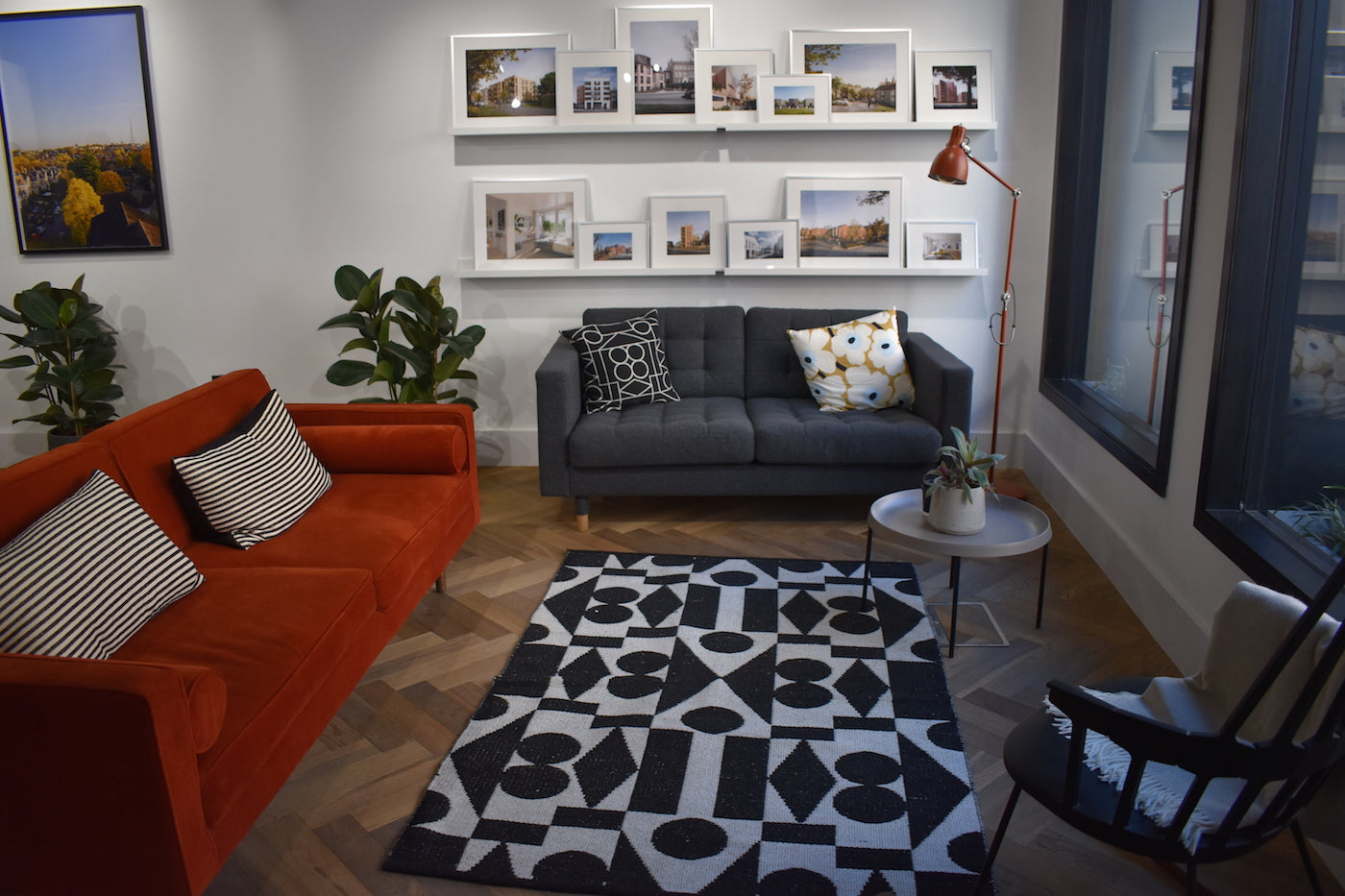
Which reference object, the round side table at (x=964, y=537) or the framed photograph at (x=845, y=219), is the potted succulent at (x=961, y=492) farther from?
the framed photograph at (x=845, y=219)

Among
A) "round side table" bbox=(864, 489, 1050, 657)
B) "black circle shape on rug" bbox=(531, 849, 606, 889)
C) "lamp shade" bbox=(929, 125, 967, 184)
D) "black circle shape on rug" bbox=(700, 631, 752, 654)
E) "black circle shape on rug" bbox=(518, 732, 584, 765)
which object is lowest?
"black circle shape on rug" bbox=(531, 849, 606, 889)

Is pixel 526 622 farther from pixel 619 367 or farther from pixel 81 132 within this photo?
pixel 81 132

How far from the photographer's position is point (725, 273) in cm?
490

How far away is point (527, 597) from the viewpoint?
3.55m

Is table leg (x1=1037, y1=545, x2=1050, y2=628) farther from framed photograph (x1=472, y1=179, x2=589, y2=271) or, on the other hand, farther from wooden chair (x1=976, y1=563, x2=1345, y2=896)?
framed photograph (x1=472, y1=179, x2=589, y2=271)

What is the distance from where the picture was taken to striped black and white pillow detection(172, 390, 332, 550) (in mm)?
2863

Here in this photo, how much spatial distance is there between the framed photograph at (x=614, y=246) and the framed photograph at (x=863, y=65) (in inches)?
41.8

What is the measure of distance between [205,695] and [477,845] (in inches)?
28.8

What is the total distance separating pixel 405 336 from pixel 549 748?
263 cm

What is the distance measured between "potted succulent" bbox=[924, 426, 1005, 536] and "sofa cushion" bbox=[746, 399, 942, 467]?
979 mm

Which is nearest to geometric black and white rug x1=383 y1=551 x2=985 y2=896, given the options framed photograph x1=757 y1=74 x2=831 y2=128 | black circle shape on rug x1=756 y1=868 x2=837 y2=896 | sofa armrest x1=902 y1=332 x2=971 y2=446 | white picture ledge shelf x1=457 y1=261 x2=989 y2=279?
black circle shape on rug x1=756 y1=868 x2=837 y2=896

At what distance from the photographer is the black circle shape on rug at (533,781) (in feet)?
7.96

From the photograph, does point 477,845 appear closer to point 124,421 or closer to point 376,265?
point 124,421

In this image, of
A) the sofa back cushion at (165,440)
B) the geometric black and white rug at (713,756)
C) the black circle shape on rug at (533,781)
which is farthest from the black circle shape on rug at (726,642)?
the sofa back cushion at (165,440)
